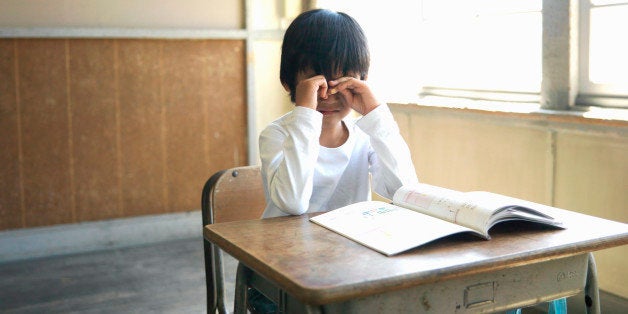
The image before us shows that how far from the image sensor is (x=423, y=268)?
45.3 inches

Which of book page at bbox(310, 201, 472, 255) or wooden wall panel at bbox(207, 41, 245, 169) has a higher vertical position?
wooden wall panel at bbox(207, 41, 245, 169)

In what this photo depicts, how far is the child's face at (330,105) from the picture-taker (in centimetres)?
184

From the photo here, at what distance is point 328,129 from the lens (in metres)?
1.97

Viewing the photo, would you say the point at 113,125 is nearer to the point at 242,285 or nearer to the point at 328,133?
the point at 328,133

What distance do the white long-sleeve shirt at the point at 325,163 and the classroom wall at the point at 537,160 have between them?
37.8 inches

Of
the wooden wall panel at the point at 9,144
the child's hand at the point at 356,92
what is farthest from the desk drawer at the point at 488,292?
the wooden wall panel at the point at 9,144

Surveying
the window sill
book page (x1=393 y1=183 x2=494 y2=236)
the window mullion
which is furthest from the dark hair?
the window mullion

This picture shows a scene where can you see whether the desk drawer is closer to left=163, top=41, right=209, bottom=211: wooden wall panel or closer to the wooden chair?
the wooden chair

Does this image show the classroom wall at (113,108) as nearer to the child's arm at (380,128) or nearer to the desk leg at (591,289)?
the child's arm at (380,128)

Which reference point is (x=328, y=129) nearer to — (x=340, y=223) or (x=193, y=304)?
(x=340, y=223)

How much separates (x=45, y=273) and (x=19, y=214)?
480 mm

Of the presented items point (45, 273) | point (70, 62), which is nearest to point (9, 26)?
point (70, 62)

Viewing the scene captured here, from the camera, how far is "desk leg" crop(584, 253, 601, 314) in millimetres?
1394

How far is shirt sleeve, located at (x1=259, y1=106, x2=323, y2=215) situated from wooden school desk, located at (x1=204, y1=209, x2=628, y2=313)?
0.17 metres
